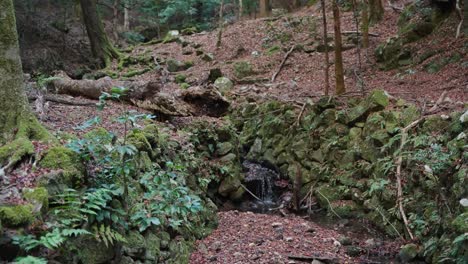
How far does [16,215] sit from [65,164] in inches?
38.1

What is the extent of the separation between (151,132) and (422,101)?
5540 millimetres

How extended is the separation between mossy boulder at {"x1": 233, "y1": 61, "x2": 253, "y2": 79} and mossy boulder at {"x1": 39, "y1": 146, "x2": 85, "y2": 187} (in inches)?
395

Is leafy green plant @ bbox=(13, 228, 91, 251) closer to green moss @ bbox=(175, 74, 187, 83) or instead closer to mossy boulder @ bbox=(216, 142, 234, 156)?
mossy boulder @ bbox=(216, 142, 234, 156)

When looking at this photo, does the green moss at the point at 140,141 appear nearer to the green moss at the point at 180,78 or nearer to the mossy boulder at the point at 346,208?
the mossy boulder at the point at 346,208

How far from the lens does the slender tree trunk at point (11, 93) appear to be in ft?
14.4

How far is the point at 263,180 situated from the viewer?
9.72 meters

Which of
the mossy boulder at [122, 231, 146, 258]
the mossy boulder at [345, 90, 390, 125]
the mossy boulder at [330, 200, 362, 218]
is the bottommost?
the mossy boulder at [330, 200, 362, 218]

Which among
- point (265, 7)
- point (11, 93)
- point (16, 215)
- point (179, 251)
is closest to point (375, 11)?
point (265, 7)

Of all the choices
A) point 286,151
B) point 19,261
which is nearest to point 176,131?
point 286,151

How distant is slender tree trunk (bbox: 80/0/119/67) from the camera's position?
15039 mm

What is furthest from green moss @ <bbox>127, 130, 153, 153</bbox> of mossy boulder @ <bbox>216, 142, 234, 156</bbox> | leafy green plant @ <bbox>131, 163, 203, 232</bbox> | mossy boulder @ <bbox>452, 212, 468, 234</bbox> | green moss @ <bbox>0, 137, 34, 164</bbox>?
mossy boulder @ <bbox>452, 212, 468, 234</bbox>

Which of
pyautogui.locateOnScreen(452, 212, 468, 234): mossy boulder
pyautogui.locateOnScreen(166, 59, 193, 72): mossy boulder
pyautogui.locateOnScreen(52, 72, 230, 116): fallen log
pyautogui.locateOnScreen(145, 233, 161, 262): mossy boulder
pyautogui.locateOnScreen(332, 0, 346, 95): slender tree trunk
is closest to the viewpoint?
pyautogui.locateOnScreen(145, 233, 161, 262): mossy boulder

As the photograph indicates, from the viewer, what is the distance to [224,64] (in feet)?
49.5

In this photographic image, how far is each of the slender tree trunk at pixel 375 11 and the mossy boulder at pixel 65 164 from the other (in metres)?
13.1
